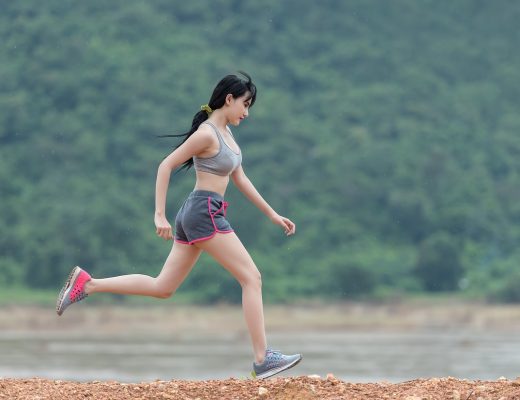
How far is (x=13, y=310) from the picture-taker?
47.9 metres

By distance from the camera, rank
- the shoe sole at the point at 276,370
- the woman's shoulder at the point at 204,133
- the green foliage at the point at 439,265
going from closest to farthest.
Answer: the woman's shoulder at the point at 204,133
the shoe sole at the point at 276,370
the green foliage at the point at 439,265

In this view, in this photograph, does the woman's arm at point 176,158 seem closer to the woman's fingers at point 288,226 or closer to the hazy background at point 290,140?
the woman's fingers at point 288,226

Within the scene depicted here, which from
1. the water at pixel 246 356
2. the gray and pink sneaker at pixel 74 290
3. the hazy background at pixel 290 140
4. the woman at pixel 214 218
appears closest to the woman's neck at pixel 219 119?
the woman at pixel 214 218

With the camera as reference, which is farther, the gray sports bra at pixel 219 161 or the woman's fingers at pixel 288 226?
the woman's fingers at pixel 288 226

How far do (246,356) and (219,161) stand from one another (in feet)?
85.6

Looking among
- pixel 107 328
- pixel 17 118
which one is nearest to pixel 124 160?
pixel 17 118

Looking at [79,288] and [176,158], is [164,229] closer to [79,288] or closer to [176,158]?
[176,158]

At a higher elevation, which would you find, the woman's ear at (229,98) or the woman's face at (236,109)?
the woman's ear at (229,98)

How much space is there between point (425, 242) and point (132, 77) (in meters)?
20.5

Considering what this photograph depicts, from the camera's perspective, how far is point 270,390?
22.1ft

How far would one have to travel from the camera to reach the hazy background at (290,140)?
55031 mm

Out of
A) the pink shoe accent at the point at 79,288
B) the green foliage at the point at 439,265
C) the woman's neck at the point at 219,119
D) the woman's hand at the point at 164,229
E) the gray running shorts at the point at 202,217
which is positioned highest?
the green foliage at the point at 439,265

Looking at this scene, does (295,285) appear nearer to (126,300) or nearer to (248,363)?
(126,300)

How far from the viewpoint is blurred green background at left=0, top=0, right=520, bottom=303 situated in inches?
2178
